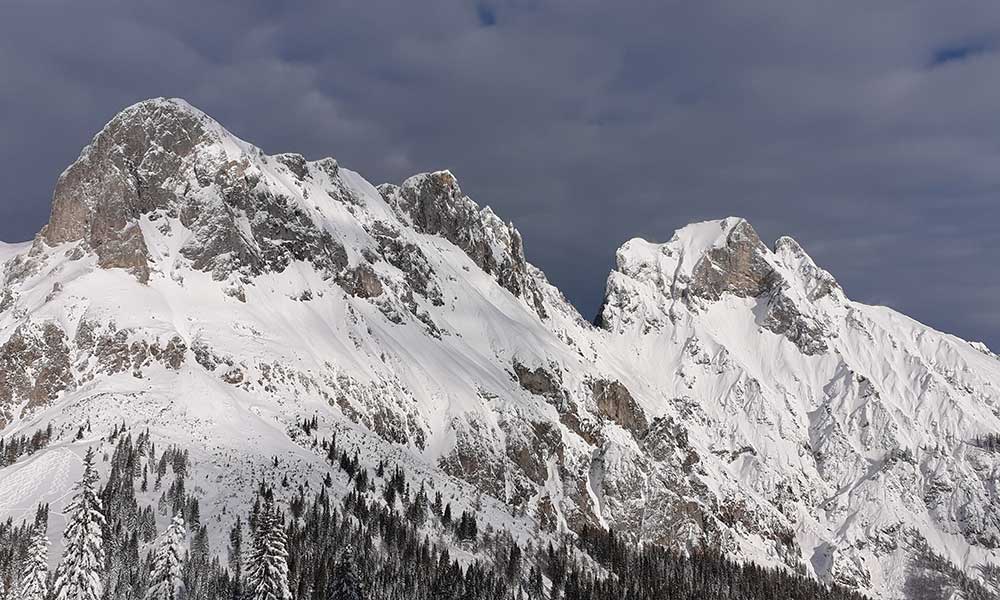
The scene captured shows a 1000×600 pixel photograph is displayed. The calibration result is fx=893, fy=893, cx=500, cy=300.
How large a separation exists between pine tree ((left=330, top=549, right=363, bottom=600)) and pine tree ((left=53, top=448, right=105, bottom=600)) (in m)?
16.3

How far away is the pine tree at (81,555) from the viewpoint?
55562mm

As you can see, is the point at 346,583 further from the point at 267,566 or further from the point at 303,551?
the point at 303,551

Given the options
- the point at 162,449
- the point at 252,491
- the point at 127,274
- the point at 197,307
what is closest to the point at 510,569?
the point at 252,491

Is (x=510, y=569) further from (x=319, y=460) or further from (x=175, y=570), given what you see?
(x=175, y=570)

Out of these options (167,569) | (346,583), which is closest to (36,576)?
(167,569)

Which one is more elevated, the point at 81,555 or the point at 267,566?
the point at 267,566

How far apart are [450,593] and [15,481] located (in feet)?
198

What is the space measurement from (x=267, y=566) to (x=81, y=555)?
11.7 m

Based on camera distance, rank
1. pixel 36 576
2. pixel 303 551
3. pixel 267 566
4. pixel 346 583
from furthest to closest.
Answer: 1. pixel 303 551
2. pixel 346 583
3. pixel 267 566
4. pixel 36 576

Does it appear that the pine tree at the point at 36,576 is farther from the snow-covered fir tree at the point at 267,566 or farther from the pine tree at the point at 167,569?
the snow-covered fir tree at the point at 267,566

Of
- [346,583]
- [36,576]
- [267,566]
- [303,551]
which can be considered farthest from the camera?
[303,551]

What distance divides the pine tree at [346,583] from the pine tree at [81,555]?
1625cm

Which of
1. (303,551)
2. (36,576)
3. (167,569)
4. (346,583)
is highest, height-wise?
(303,551)

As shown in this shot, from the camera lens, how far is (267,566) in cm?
6084
